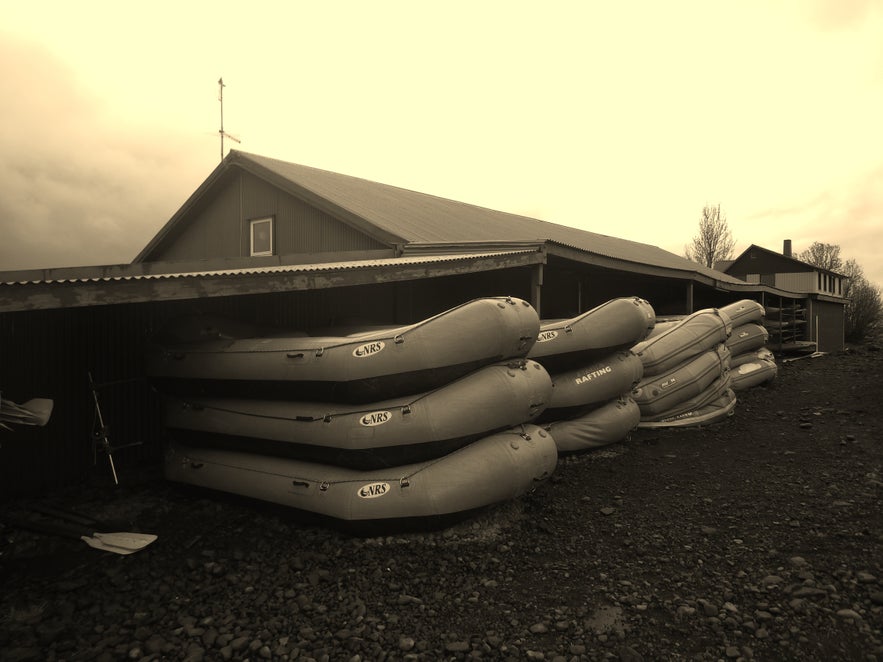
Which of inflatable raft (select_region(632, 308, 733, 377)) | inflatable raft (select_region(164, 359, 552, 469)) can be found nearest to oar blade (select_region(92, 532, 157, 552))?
inflatable raft (select_region(164, 359, 552, 469))

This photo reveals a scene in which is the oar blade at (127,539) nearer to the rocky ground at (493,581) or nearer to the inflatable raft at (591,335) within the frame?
the rocky ground at (493,581)

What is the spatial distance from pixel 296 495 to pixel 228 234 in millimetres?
10230

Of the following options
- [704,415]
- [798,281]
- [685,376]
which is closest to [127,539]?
[685,376]

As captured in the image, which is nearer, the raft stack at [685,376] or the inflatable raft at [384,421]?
the inflatable raft at [384,421]

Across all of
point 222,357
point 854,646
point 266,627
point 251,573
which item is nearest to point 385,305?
point 222,357

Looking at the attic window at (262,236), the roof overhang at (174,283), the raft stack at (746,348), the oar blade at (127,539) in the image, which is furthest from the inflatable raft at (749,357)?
the oar blade at (127,539)

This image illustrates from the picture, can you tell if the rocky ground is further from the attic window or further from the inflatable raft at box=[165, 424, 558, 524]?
the attic window

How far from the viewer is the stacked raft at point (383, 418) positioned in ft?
14.0

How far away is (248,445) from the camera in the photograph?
4992mm

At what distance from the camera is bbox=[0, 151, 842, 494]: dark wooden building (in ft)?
17.0

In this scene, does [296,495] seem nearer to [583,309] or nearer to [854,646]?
[854,646]

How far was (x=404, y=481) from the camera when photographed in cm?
421

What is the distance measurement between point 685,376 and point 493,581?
18.7 feet

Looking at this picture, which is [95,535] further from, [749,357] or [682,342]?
[749,357]
